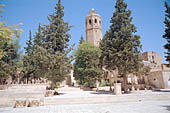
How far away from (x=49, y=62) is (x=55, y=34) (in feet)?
12.8

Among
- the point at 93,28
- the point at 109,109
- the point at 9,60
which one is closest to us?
the point at 109,109

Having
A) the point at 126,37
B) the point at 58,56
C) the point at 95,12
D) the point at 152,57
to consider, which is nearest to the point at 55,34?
the point at 58,56

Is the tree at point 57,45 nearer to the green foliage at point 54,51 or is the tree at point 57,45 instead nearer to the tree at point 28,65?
the green foliage at point 54,51

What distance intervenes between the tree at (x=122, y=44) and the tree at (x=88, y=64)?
7725 mm

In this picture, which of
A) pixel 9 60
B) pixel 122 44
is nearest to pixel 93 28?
pixel 9 60

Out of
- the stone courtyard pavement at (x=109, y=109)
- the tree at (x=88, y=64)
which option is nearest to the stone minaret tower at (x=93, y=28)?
the tree at (x=88, y=64)

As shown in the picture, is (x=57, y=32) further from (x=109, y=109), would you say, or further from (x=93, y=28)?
(x=93, y=28)

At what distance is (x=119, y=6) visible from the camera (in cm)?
1786

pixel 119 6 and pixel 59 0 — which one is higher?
pixel 59 0

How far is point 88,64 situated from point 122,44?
35.9 ft

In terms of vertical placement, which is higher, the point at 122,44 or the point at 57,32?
the point at 57,32

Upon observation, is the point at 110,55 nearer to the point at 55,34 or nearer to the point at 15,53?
the point at 55,34

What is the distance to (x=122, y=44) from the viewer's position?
1622cm

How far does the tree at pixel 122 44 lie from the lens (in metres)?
16.0
